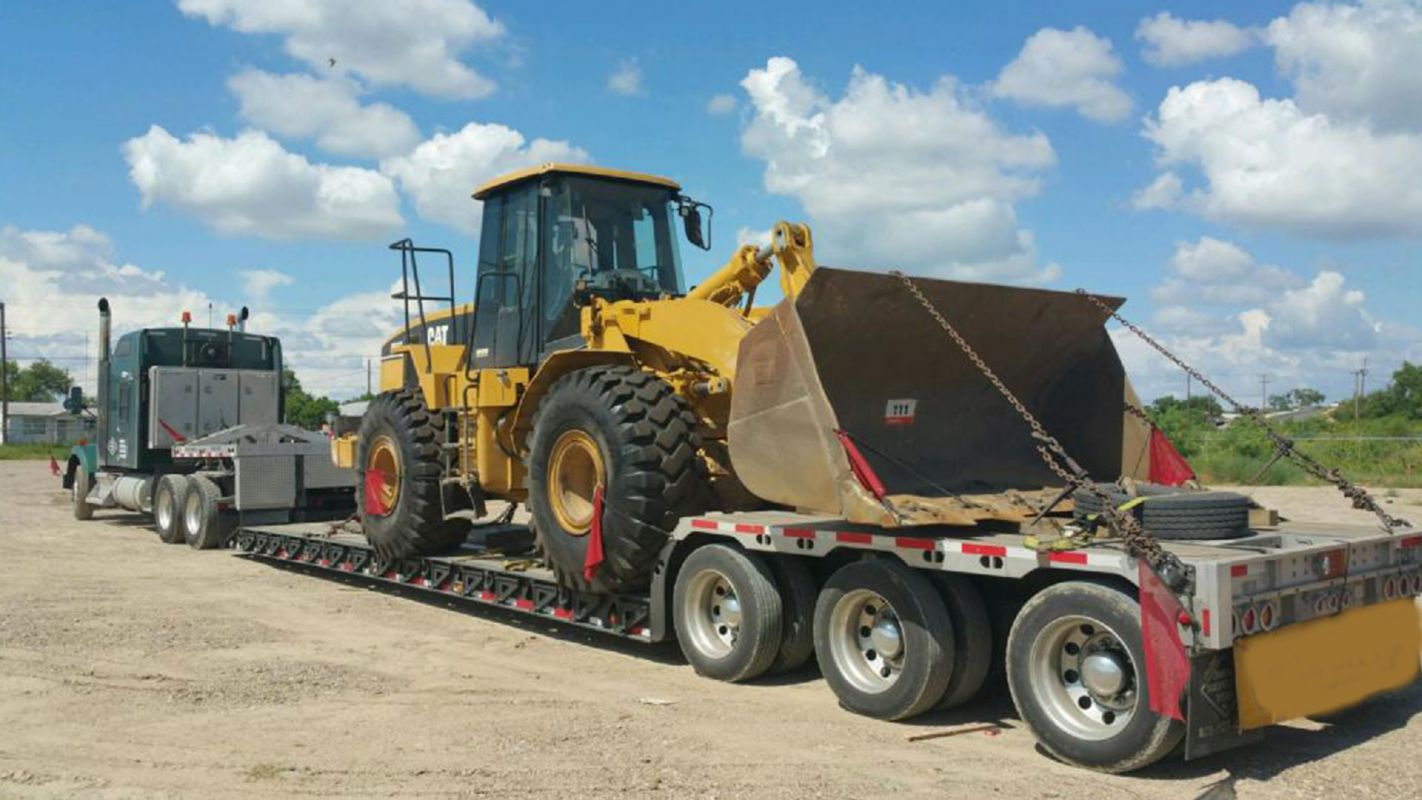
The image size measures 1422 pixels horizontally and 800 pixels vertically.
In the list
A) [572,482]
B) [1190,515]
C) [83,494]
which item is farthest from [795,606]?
[83,494]

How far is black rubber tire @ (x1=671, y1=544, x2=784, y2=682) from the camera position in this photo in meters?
7.25

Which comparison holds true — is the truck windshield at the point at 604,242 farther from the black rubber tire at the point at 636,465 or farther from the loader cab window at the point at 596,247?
the black rubber tire at the point at 636,465

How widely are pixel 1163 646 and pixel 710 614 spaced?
327 centimetres

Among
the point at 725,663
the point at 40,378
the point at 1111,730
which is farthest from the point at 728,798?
the point at 40,378

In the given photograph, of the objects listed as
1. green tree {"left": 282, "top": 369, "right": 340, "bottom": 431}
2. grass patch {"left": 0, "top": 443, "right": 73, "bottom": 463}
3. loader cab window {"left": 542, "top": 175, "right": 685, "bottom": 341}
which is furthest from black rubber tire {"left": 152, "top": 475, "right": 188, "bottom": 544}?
green tree {"left": 282, "top": 369, "right": 340, "bottom": 431}

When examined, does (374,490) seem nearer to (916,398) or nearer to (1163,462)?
(916,398)

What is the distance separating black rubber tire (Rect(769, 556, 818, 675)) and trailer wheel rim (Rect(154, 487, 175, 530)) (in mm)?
11620

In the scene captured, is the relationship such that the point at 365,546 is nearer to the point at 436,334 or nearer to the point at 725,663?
the point at 436,334

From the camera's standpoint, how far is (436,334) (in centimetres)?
1128

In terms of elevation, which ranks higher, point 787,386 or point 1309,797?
point 787,386

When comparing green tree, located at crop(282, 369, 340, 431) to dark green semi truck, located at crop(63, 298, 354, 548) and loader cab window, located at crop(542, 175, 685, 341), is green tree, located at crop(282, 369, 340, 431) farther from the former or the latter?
loader cab window, located at crop(542, 175, 685, 341)

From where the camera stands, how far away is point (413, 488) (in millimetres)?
10328

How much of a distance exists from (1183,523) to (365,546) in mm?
7822

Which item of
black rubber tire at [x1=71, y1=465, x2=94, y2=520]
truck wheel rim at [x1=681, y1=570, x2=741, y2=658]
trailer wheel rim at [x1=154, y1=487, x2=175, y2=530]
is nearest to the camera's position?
truck wheel rim at [x1=681, y1=570, x2=741, y2=658]
